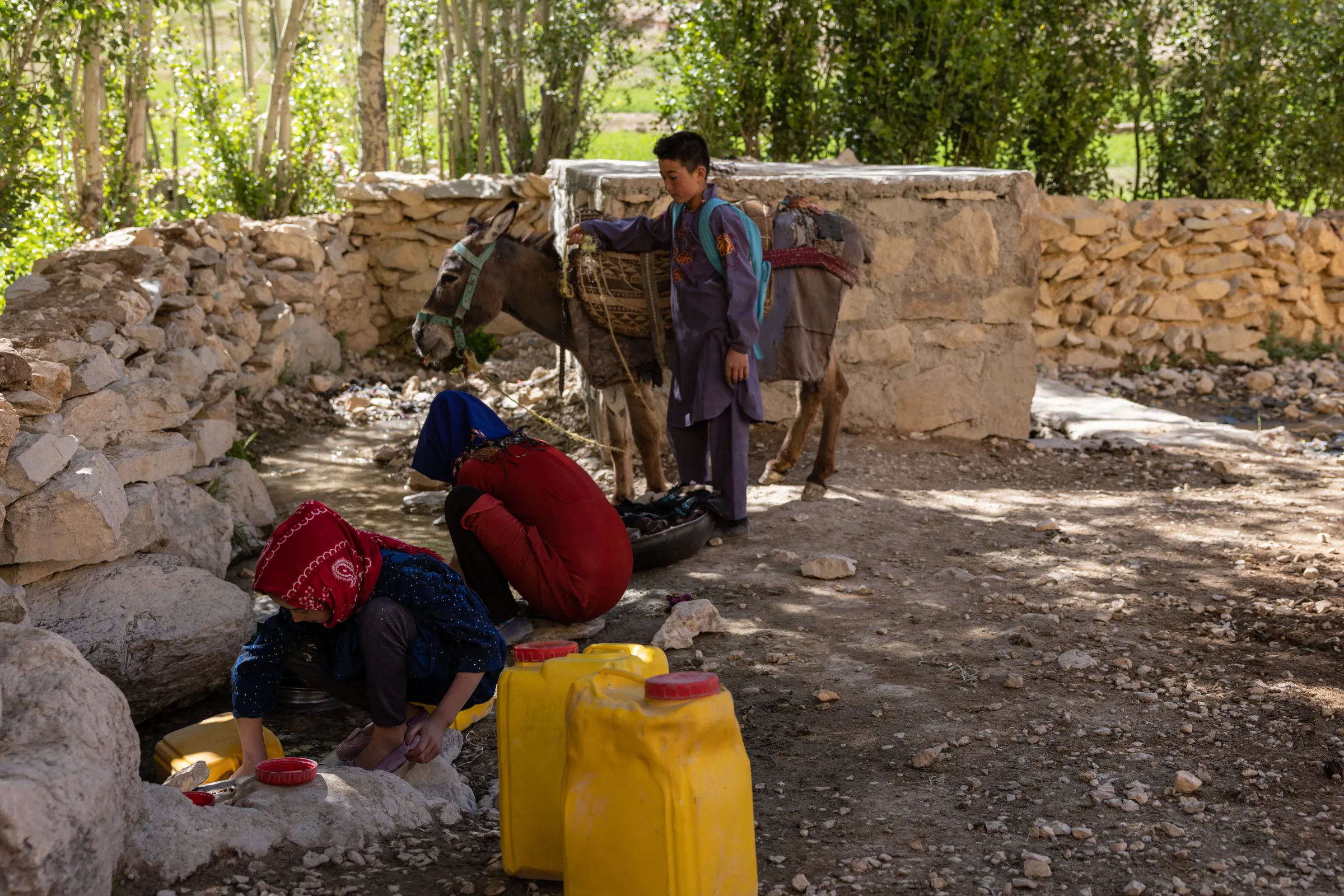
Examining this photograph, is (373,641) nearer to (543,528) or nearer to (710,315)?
(543,528)

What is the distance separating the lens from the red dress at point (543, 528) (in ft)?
12.9

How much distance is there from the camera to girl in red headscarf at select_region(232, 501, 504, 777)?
113 inches

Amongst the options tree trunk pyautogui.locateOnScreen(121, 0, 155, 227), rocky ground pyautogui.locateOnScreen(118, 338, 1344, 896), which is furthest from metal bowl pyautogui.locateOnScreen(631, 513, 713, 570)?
tree trunk pyautogui.locateOnScreen(121, 0, 155, 227)

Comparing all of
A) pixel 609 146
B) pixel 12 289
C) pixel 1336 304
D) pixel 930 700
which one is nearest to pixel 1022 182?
pixel 930 700

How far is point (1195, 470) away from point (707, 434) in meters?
2.73

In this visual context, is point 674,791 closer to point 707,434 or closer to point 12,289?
point 707,434

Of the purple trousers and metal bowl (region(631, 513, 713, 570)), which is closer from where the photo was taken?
metal bowl (region(631, 513, 713, 570))

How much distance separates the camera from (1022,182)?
6.47 metres

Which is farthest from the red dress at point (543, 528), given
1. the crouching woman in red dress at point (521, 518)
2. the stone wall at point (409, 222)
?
the stone wall at point (409, 222)

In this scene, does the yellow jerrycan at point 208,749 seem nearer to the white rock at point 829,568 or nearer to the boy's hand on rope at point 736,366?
the white rock at point 829,568

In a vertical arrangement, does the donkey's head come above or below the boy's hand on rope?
above

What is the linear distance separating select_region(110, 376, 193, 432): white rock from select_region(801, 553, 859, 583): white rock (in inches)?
108

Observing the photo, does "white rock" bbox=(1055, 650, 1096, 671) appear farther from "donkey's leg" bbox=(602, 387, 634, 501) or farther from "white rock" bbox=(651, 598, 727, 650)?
"donkey's leg" bbox=(602, 387, 634, 501)

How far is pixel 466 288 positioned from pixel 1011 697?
298 centimetres
